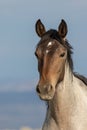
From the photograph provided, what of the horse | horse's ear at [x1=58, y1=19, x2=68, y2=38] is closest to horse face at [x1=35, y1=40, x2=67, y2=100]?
the horse

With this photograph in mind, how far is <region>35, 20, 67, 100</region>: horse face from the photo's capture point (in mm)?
22203

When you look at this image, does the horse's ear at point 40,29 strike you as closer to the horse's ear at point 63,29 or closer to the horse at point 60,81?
the horse at point 60,81

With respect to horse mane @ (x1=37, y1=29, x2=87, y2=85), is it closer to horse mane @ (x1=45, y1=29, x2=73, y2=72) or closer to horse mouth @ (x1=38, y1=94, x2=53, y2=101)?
horse mane @ (x1=45, y1=29, x2=73, y2=72)

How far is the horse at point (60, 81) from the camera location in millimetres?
22594

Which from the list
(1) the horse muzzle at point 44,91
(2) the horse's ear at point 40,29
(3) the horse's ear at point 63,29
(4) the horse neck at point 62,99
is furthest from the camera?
(2) the horse's ear at point 40,29

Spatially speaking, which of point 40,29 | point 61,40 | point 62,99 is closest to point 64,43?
point 61,40

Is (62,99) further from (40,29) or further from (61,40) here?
(40,29)

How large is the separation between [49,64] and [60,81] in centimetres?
63

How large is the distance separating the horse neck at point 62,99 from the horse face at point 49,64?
0.25m

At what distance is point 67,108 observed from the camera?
23.3m

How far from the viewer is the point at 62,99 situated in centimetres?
2323

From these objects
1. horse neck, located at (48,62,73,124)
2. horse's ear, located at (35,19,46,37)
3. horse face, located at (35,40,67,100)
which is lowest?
horse neck, located at (48,62,73,124)

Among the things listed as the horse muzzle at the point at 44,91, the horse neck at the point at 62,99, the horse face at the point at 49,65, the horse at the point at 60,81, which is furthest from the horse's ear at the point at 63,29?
the horse muzzle at the point at 44,91

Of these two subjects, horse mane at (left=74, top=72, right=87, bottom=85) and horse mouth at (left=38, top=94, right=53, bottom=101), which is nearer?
horse mouth at (left=38, top=94, right=53, bottom=101)
